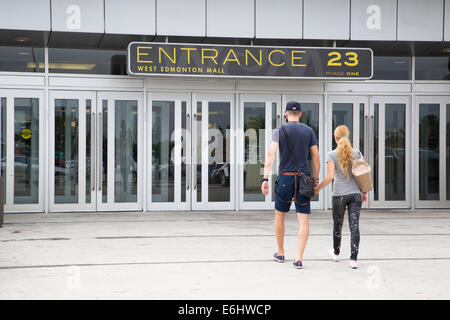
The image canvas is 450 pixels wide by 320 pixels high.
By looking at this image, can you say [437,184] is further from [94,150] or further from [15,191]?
[15,191]

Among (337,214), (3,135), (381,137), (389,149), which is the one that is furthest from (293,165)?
(3,135)

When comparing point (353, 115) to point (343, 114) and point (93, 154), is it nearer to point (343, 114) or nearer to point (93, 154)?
point (343, 114)

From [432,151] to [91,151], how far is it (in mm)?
8019

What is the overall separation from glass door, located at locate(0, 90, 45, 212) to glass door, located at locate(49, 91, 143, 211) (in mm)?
275

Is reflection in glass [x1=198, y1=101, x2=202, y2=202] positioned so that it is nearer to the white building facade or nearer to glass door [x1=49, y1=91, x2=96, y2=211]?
the white building facade

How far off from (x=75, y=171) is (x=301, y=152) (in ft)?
25.1

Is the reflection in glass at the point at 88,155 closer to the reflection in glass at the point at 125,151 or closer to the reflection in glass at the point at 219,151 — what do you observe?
the reflection in glass at the point at 125,151

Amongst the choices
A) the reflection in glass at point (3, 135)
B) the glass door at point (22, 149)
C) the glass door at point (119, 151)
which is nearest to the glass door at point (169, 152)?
the glass door at point (119, 151)

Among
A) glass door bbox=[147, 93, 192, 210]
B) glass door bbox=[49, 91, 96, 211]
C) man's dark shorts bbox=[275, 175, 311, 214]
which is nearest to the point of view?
man's dark shorts bbox=[275, 175, 311, 214]

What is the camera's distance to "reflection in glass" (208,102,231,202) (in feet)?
46.1

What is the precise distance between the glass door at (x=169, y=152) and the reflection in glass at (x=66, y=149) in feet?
5.37

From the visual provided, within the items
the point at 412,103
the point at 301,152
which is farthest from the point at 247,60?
the point at 301,152

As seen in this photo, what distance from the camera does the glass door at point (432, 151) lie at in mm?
14805

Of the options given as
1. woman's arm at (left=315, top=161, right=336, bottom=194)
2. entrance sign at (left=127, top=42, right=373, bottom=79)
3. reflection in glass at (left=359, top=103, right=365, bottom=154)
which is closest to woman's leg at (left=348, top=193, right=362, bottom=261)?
woman's arm at (left=315, top=161, right=336, bottom=194)
